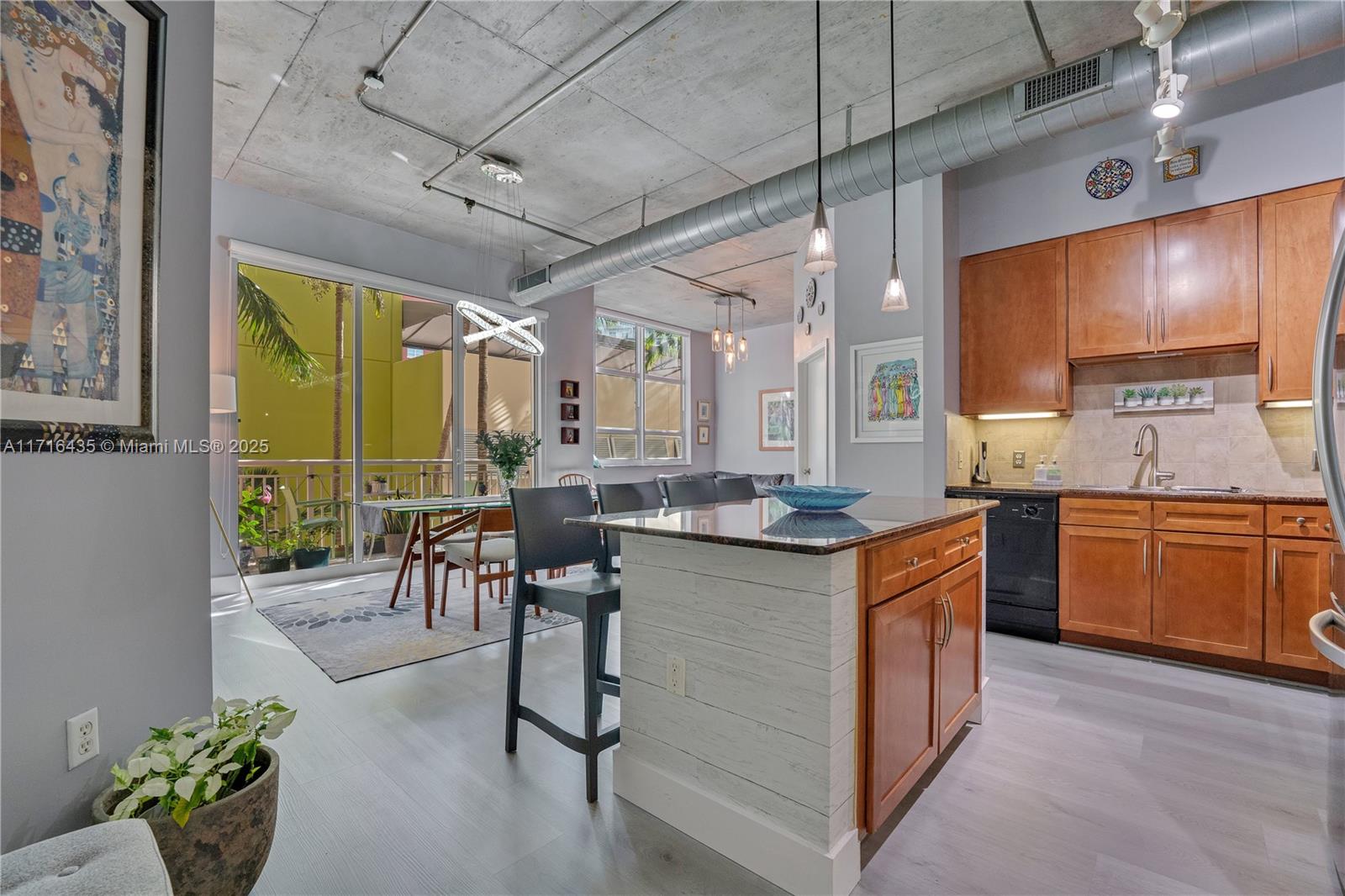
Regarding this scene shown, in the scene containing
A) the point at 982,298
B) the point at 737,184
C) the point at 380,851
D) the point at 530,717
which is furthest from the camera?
the point at 737,184

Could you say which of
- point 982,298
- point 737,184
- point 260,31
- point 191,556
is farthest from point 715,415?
point 191,556

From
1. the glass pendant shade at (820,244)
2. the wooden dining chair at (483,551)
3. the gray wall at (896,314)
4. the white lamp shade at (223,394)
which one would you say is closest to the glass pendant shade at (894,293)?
the glass pendant shade at (820,244)

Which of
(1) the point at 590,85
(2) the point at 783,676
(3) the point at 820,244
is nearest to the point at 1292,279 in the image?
(3) the point at 820,244

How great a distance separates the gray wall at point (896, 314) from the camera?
409 centimetres

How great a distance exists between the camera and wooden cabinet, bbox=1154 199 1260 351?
10.8 feet

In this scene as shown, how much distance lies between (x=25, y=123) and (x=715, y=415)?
9.33 m

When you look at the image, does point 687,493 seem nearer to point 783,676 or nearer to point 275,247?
point 783,676

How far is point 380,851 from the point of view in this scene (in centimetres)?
173

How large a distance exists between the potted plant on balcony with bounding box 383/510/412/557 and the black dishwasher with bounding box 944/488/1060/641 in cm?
500

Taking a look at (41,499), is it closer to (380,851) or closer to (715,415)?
(380,851)

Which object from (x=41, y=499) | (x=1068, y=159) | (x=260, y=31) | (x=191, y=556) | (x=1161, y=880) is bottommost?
(x=1161, y=880)

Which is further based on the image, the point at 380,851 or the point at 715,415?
Answer: the point at 715,415

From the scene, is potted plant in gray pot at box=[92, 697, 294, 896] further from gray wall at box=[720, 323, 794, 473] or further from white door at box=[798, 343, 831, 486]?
gray wall at box=[720, 323, 794, 473]

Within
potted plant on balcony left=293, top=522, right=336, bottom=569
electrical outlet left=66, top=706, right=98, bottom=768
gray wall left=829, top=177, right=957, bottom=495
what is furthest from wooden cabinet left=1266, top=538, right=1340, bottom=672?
potted plant on balcony left=293, top=522, right=336, bottom=569
